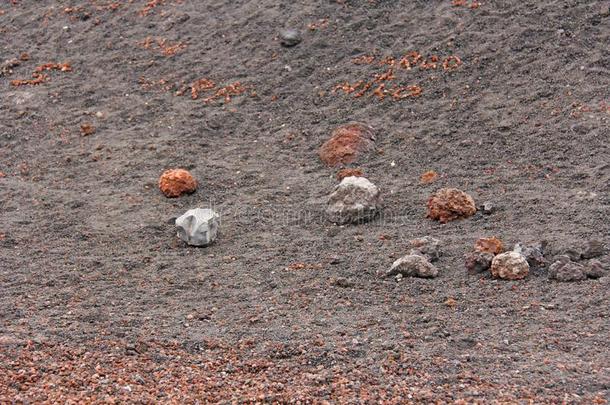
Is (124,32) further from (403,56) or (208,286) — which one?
(208,286)

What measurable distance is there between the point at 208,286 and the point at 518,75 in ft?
12.9

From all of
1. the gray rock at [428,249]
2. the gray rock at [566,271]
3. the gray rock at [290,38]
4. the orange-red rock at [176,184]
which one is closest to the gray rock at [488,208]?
the gray rock at [428,249]

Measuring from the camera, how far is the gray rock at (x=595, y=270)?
15.9 ft

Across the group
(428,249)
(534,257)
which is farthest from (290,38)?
(534,257)

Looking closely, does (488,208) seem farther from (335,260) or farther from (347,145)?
(347,145)

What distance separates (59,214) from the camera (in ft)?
21.6

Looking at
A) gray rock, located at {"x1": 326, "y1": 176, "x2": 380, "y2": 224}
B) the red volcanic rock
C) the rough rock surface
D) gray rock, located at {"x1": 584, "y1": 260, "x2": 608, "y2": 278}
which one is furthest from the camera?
the red volcanic rock

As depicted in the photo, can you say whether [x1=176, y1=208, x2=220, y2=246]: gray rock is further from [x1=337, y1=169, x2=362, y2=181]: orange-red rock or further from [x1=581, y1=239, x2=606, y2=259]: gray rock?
[x1=581, y1=239, x2=606, y2=259]: gray rock

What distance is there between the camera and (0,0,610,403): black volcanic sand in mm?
4477

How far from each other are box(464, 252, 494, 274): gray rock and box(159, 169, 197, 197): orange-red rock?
106 inches

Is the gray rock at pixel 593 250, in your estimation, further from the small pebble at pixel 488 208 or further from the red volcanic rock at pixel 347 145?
the red volcanic rock at pixel 347 145

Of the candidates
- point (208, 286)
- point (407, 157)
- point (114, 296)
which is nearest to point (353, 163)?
point (407, 157)

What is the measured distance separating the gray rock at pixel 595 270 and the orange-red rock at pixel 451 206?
120 centimetres

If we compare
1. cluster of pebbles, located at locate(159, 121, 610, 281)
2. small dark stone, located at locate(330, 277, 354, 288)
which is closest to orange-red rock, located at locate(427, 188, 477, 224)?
cluster of pebbles, located at locate(159, 121, 610, 281)
